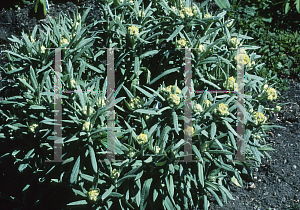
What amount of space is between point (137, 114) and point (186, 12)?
88 centimetres

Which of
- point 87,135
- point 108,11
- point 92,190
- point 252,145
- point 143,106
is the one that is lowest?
point 92,190

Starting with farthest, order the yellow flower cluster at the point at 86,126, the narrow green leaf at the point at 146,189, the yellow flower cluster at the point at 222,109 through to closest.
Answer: the narrow green leaf at the point at 146,189 < the yellow flower cluster at the point at 222,109 < the yellow flower cluster at the point at 86,126

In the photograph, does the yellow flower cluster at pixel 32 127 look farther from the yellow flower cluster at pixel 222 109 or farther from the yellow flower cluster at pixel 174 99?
the yellow flower cluster at pixel 222 109

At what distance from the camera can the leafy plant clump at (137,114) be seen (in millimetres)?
2234

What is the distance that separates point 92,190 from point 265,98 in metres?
1.53

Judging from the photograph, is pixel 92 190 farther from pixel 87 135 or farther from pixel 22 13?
pixel 22 13

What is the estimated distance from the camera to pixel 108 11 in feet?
8.98

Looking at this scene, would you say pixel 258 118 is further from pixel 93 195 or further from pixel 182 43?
pixel 93 195

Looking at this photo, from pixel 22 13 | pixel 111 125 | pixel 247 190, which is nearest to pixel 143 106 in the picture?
pixel 111 125

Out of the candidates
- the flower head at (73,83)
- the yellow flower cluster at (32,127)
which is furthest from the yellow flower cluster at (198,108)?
the yellow flower cluster at (32,127)

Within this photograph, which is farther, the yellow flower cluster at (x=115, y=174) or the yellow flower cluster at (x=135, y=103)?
the yellow flower cluster at (x=135, y=103)

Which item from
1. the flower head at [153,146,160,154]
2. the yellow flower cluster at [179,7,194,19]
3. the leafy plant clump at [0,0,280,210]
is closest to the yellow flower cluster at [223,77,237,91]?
the leafy plant clump at [0,0,280,210]

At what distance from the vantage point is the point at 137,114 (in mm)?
2418

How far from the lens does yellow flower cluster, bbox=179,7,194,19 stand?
240cm
